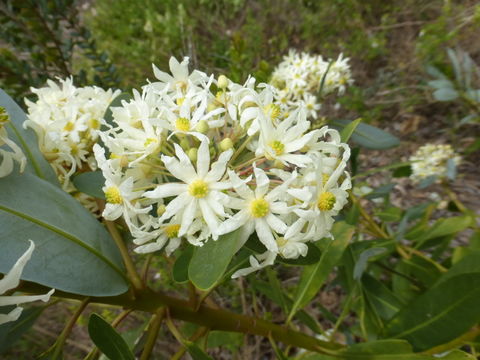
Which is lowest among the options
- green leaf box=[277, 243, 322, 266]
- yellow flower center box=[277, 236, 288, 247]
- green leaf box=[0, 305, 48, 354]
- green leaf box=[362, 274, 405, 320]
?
green leaf box=[362, 274, 405, 320]

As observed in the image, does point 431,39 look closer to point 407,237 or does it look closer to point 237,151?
point 407,237

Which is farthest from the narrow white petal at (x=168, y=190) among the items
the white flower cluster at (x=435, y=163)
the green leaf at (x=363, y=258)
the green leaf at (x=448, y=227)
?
the white flower cluster at (x=435, y=163)

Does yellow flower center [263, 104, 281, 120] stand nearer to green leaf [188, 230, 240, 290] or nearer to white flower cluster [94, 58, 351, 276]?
→ white flower cluster [94, 58, 351, 276]

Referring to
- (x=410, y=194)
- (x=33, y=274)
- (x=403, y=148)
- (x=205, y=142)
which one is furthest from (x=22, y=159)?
(x=403, y=148)

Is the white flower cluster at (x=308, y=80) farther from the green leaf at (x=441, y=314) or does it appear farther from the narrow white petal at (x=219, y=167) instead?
the narrow white petal at (x=219, y=167)

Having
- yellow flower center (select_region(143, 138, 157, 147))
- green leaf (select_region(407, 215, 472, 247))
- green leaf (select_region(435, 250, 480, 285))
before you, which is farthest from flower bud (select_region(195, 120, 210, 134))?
green leaf (select_region(407, 215, 472, 247))

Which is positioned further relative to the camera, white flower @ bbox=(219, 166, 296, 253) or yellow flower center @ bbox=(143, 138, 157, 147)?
yellow flower center @ bbox=(143, 138, 157, 147)

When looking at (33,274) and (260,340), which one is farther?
(260,340)

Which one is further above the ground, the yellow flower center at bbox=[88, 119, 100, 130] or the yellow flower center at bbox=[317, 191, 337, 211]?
the yellow flower center at bbox=[88, 119, 100, 130]
